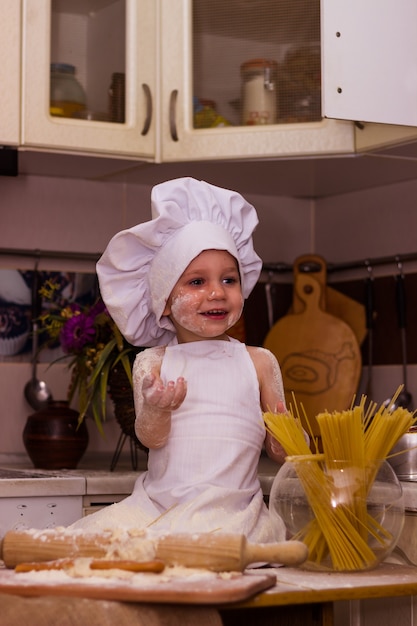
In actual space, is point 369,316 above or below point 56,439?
above

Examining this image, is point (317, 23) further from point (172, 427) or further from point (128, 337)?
point (172, 427)

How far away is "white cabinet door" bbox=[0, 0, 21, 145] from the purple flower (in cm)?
37

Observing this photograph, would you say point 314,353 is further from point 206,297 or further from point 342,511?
point 342,511

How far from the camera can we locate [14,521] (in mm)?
1854

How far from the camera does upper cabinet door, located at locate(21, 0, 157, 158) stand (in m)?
2.06

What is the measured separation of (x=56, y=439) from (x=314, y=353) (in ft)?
2.10

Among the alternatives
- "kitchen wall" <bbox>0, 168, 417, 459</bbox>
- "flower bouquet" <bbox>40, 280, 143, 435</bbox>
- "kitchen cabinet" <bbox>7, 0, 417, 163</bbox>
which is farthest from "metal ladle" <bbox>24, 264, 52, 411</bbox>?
"kitchen cabinet" <bbox>7, 0, 417, 163</bbox>

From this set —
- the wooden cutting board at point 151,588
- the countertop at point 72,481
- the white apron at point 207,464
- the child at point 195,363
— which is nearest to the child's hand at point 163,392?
the child at point 195,363

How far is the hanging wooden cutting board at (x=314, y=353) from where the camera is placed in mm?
2326

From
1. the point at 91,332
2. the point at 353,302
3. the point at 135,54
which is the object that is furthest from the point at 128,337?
the point at 353,302

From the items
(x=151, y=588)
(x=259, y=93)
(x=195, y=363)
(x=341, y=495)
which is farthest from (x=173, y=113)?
(x=151, y=588)

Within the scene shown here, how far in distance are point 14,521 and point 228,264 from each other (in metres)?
0.63

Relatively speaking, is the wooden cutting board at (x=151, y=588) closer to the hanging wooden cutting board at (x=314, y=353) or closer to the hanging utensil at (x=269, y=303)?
the hanging wooden cutting board at (x=314, y=353)

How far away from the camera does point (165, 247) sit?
1.62 meters
